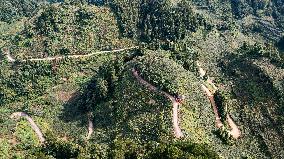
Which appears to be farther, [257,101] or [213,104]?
[257,101]

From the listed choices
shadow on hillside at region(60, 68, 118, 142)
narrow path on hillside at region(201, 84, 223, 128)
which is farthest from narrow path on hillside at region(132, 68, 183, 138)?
narrow path on hillside at region(201, 84, 223, 128)

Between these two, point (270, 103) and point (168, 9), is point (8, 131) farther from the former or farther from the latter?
point (168, 9)

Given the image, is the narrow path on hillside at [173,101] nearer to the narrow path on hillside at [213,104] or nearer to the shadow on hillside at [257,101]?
the narrow path on hillside at [213,104]

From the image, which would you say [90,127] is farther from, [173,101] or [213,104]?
[213,104]

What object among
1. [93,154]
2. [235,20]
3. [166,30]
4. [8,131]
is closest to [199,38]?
[166,30]

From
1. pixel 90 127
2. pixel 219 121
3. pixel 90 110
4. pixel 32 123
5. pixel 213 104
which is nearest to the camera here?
pixel 219 121

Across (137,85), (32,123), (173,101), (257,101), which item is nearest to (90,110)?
(32,123)
